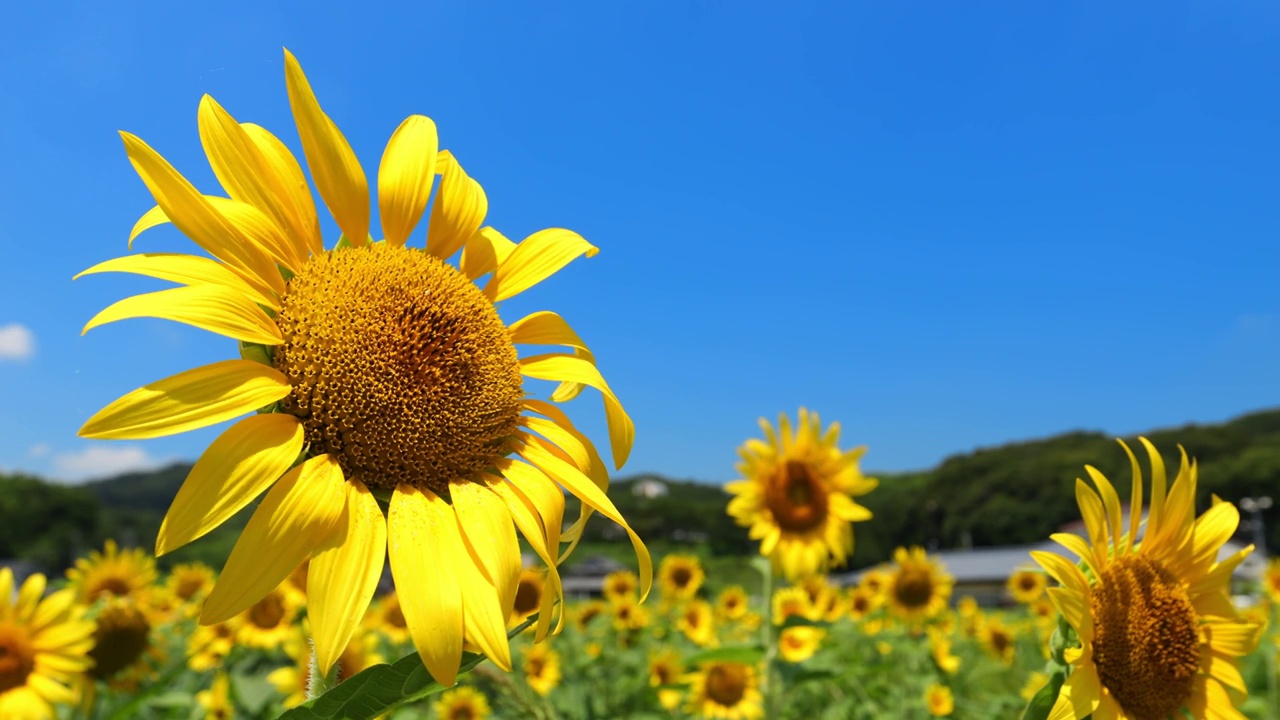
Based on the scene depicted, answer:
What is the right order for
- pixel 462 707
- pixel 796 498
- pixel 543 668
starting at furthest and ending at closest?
pixel 543 668 < pixel 462 707 < pixel 796 498

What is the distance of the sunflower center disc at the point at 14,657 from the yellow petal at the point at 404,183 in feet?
13.1

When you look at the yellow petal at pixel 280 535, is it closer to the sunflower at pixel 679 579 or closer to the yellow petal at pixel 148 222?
the yellow petal at pixel 148 222

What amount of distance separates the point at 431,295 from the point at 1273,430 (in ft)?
403

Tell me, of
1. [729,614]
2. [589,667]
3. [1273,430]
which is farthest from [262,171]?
[1273,430]

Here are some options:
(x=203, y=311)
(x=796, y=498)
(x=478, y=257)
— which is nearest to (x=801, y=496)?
(x=796, y=498)

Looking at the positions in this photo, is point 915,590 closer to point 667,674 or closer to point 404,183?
point 667,674

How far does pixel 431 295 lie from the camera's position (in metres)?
1.81

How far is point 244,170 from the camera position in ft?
5.57

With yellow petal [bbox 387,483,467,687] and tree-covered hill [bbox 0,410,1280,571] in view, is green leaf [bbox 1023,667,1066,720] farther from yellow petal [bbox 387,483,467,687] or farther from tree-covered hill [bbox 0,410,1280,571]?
tree-covered hill [bbox 0,410,1280,571]

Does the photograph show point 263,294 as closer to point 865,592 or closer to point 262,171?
point 262,171

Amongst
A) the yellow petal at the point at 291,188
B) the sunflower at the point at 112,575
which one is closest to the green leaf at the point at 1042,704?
the yellow petal at the point at 291,188

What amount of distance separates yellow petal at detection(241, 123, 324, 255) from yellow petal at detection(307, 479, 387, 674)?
0.61 m

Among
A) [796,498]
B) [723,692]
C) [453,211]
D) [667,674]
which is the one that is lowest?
[723,692]

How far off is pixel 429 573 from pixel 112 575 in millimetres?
7982
